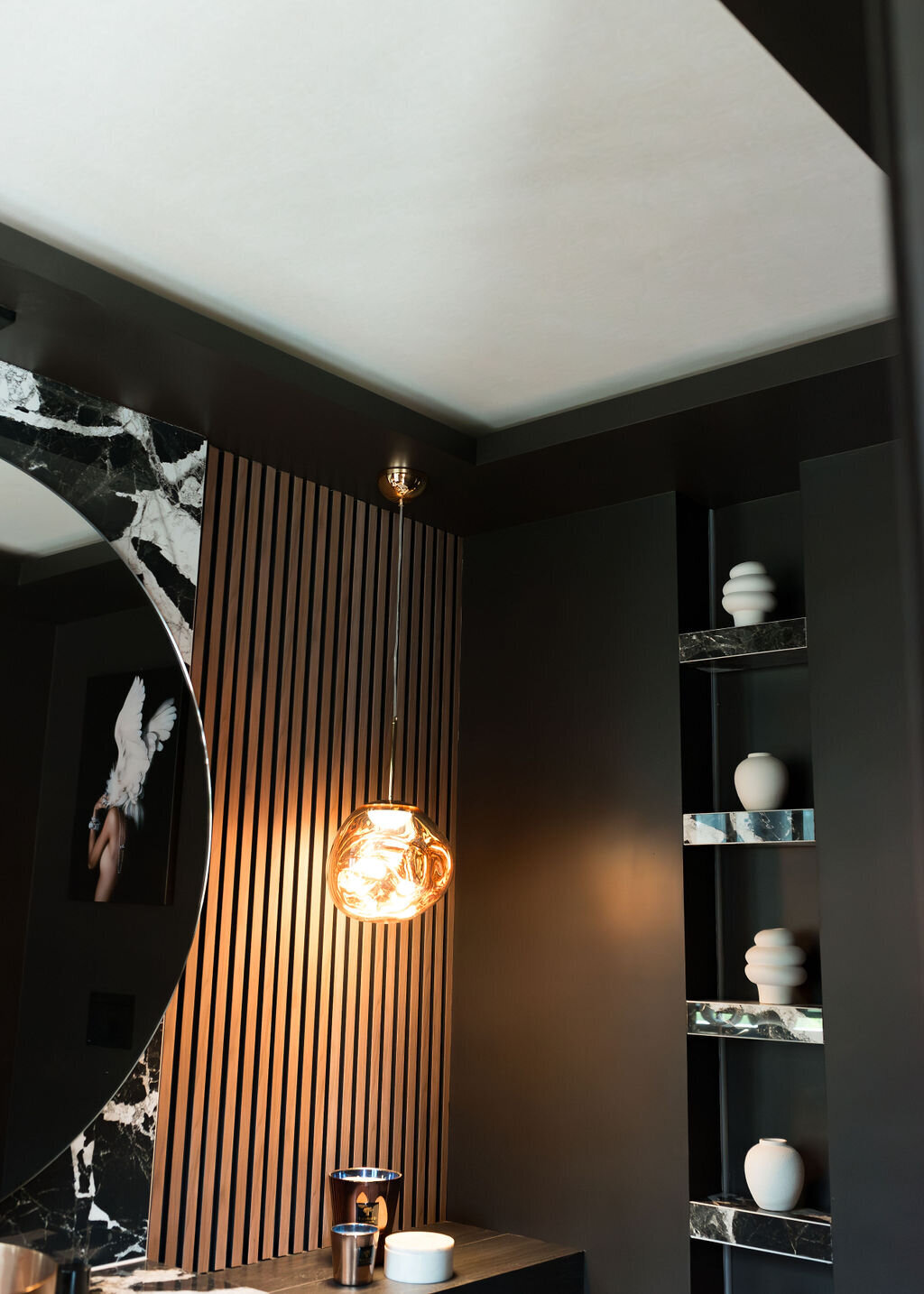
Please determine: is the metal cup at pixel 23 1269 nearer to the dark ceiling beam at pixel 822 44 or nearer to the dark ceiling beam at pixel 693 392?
the dark ceiling beam at pixel 693 392

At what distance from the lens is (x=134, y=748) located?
239cm

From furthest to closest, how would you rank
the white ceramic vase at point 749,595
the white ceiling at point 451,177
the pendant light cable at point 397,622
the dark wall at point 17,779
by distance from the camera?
→ the pendant light cable at point 397,622 → the white ceramic vase at point 749,595 → the dark wall at point 17,779 → the white ceiling at point 451,177

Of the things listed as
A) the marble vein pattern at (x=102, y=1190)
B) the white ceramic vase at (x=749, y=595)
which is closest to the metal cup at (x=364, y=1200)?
the marble vein pattern at (x=102, y=1190)

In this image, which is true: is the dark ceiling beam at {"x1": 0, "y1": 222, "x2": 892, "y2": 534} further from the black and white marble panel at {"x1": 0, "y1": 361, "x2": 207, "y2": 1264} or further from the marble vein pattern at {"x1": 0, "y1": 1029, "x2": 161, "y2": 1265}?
the marble vein pattern at {"x1": 0, "y1": 1029, "x2": 161, "y2": 1265}

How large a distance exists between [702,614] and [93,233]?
175cm

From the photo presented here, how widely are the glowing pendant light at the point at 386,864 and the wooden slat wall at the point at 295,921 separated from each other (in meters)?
0.24

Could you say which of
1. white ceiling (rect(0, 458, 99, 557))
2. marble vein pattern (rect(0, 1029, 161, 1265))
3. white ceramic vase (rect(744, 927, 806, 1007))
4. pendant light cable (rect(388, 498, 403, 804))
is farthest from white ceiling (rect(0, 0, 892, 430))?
marble vein pattern (rect(0, 1029, 161, 1265))

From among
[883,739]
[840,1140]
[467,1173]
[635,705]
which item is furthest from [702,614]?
[467,1173]

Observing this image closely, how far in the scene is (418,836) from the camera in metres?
2.56

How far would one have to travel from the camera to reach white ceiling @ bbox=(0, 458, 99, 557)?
224cm

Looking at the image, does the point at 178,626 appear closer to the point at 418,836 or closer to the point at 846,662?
the point at 418,836

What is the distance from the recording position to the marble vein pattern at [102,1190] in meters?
2.13

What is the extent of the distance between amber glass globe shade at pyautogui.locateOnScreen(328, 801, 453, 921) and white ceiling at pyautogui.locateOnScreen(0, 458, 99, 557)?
861 millimetres

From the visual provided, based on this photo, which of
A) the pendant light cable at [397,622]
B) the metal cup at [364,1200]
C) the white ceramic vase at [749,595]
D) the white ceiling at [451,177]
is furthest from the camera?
→ the pendant light cable at [397,622]
